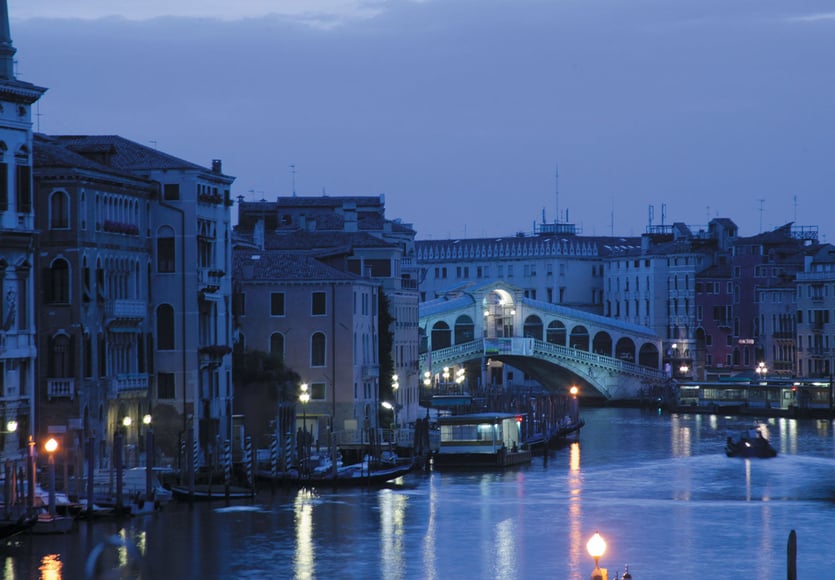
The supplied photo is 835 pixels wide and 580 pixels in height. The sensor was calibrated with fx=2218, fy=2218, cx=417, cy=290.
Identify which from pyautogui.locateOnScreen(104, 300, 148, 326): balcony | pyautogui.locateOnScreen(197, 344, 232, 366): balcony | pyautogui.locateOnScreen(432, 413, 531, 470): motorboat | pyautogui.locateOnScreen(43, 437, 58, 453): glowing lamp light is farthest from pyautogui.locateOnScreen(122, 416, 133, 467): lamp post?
pyautogui.locateOnScreen(432, 413, 531, 470): motorboat

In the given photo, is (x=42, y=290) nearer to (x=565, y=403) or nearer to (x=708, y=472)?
(x=708, y=472)

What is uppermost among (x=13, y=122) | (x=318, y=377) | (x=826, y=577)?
(x=13, y=122)

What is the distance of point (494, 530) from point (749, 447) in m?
16.2

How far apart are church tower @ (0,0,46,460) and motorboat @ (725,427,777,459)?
21.4 metres

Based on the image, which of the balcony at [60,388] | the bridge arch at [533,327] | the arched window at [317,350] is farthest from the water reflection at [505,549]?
the bridge arch at [533,327]

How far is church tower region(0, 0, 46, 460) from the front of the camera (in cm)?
3003

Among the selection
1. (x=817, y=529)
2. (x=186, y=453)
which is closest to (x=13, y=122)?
(x=186, y=453)

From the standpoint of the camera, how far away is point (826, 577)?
1127 inches

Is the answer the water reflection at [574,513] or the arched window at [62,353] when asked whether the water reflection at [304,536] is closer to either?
the water reflection at [574,513]

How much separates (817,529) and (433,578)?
25.9ft

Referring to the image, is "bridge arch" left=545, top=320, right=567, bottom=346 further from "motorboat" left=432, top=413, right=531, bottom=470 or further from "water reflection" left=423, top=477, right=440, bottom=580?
"water reflection" left=423, top=477, right=440, bottom=580

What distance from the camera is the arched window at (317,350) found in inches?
1772

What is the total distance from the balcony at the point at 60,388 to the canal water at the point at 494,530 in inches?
97.0

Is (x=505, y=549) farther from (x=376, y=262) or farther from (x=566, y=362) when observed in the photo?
(x=566, y=362)
